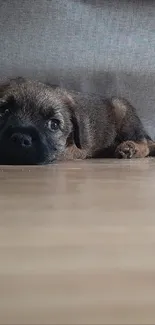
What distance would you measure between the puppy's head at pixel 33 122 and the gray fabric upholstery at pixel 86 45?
0.71ft

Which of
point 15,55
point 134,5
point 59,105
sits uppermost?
point 134,5

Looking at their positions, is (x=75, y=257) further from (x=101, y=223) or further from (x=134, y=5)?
(x=134, y=5)

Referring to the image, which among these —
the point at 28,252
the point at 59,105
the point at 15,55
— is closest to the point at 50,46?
the point at 15,55

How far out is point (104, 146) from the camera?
10.3 ft

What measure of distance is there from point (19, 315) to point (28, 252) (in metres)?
0.15

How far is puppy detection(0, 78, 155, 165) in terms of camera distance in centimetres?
236

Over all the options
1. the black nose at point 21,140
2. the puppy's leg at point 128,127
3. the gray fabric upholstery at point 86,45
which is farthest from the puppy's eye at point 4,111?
the puppy's leg at point 128,127

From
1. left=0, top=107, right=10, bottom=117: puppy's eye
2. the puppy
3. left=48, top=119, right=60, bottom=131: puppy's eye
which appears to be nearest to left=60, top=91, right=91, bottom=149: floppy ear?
the puppy

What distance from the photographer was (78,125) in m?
2.86

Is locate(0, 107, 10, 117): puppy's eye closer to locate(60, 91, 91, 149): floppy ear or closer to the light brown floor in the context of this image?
locate(60, 91, 91, 149): floppy ear

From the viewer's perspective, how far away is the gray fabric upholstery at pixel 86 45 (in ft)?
10.1

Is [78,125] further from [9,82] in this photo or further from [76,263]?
[76,263]

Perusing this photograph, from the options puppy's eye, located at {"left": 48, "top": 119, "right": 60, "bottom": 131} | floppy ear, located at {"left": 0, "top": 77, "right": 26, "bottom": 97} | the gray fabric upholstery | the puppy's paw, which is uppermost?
the gray fabric upholstery

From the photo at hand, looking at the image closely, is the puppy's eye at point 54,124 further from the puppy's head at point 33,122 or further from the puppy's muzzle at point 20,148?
the puppy's muzzle at point 20,148
